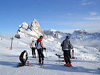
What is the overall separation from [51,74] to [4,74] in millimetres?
2989

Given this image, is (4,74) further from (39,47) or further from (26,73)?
(39,47)

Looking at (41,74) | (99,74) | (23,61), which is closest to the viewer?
(41,74)

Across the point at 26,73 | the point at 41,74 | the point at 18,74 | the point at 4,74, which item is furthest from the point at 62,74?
the point at 4,74

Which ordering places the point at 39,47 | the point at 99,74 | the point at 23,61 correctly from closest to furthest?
1. the point at 99,74
2. the point at 23,61
3. the point at 39,47

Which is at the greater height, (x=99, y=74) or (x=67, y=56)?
(x=67, y=56)

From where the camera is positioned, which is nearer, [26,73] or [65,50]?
[26,73]

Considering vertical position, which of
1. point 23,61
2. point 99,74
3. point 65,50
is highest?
point 65,50

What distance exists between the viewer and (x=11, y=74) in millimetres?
6562

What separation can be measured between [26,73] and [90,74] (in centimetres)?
417

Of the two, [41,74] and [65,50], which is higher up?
[65,50]

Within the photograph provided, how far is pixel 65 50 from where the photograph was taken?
8.64 m

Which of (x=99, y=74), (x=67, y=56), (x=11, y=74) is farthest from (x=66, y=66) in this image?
(x=11, y=74)

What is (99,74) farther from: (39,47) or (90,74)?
(39,47)

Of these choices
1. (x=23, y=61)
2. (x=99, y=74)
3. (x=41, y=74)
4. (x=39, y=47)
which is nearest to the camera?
(x=41, y=74)
